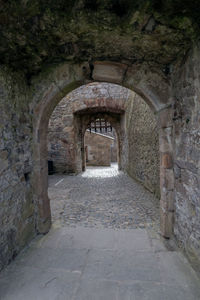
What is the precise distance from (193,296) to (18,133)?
2.43 metres

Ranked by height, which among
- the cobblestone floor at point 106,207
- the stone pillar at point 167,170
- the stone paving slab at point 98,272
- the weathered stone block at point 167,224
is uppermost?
the stone pillar at point 167,170

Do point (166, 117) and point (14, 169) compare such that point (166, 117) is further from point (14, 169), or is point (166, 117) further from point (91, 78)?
point (14, 169)

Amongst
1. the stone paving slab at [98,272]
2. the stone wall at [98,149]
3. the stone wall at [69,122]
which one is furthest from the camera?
the stone wall at [98,149]

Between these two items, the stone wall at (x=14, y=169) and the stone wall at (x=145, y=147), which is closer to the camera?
the stone wall at (x=14, y=169)

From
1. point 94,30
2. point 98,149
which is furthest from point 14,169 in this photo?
point 98,149

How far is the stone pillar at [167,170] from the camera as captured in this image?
2232mm

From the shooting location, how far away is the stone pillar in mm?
2232

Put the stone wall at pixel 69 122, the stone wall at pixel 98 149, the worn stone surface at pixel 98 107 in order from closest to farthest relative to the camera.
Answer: the worn stone surface at pixel 98 107, the stone wall at pixel 69 122, the stone wall at pixel 98 149

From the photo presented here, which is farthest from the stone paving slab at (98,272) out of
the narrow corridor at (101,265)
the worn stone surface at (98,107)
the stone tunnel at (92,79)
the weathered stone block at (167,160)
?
the worn stone surface at (98,107)

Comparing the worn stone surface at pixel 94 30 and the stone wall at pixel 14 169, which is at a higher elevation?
the worn stone surface at pixel 94 30

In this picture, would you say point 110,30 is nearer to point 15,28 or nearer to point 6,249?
point 15,28

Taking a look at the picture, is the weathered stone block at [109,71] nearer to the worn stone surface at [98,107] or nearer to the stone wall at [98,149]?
the worn stone surface at [98,107]

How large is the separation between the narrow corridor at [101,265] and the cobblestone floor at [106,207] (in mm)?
18

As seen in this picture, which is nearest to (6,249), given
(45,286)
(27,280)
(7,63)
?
(27,280)
